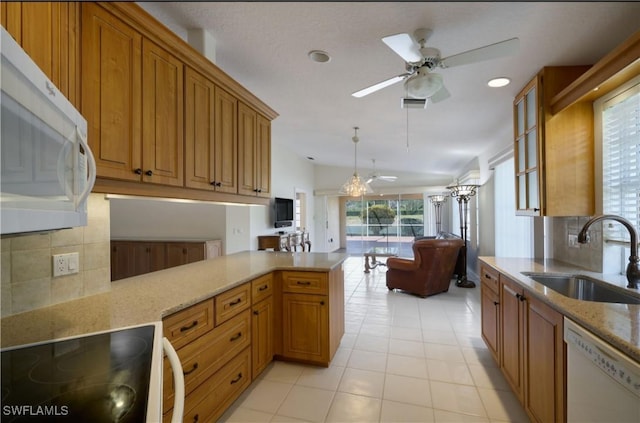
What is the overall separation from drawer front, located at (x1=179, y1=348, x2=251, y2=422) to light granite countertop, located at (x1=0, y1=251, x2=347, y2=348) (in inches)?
20.2

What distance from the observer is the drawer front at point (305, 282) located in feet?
7.93

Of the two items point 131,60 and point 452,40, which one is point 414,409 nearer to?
point 452,40

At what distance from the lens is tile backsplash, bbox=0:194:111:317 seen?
1277mm

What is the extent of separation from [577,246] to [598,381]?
1.59 meters

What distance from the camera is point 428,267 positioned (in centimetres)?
449

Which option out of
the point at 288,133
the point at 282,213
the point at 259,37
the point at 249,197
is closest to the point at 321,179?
the point at 282,213

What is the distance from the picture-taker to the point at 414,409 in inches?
76.8

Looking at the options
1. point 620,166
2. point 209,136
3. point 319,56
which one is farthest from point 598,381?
point 209,136

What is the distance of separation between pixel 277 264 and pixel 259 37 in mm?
1778

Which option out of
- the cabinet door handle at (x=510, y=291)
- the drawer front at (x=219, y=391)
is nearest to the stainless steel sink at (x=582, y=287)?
the cabinet door handle at (x=510, y=291)

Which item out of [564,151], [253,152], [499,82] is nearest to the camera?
[564,151]

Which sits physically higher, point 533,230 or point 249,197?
point 249,197

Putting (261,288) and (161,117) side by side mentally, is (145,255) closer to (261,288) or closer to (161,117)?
(261,288)

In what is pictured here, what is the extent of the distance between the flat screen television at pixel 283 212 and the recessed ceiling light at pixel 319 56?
14.8ft
